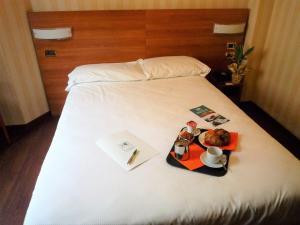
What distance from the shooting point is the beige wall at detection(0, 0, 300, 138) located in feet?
7.73

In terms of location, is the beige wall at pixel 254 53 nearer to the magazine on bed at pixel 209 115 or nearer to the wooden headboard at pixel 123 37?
the wooden headboard at pixel 123 37

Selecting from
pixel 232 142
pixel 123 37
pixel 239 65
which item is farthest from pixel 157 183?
pixel 239 65

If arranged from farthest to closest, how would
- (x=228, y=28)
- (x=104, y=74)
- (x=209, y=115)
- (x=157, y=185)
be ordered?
(x=228, y=28) → (x=104, y=74) → (x=209, y=115) → (x=157, y=185)

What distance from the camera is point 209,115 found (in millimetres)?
1783

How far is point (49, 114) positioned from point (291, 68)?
2.83m

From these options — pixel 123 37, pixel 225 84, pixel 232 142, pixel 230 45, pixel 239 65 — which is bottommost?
pixel 225 84

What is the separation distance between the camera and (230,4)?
2719 mm

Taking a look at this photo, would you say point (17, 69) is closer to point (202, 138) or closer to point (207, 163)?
point (202, 138)

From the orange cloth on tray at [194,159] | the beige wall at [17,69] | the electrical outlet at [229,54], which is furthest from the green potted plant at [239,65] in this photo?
the beige wall at [17,69]

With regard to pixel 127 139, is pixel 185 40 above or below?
above

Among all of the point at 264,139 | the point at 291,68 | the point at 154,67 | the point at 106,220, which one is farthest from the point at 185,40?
the point at 106,220

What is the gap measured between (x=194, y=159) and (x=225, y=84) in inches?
63.7

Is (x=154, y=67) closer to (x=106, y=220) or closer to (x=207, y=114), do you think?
(x=207, y=114)

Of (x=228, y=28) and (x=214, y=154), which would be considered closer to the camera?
(x=214, y=154)
